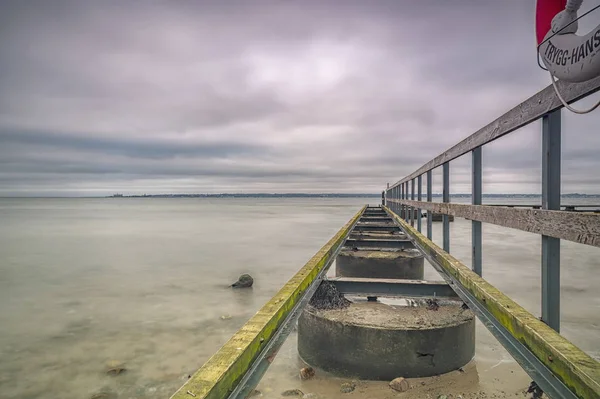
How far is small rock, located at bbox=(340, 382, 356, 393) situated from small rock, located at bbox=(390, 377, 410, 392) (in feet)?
1.13

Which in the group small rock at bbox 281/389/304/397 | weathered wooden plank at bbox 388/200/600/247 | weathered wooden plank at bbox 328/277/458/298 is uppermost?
weathered wooden plank at bbox 388/200/600/247

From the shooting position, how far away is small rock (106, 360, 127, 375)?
4920mm

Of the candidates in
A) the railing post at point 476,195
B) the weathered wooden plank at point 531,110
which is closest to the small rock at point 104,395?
the railing post at point 476,195

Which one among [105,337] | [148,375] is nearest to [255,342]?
[148,375]

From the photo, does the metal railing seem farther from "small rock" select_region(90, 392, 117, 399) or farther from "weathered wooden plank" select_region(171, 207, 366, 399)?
"small rock" select_region(90, 392, 117, 399)

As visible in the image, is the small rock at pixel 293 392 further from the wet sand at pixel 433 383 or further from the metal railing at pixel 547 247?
the metal railing at pixel 547 247

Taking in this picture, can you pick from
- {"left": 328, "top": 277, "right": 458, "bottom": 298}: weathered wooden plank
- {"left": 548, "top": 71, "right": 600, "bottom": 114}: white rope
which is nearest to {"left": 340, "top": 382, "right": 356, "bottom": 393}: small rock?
{"left": 328, "top": 277, "right": 458, "bottom": 298}: weathered wooden plank

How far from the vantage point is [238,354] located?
1.61 metres

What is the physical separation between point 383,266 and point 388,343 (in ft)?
8.74

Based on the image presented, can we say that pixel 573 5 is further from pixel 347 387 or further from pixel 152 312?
pixel 152 312

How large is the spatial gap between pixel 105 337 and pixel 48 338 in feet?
3.19

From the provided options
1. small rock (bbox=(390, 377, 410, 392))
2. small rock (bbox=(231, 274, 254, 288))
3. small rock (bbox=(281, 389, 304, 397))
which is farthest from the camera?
small rock (bbox=(231, 274, 254, 288))

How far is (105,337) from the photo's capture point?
6.31 metres

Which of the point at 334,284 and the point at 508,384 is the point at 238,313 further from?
the point at 508,384
